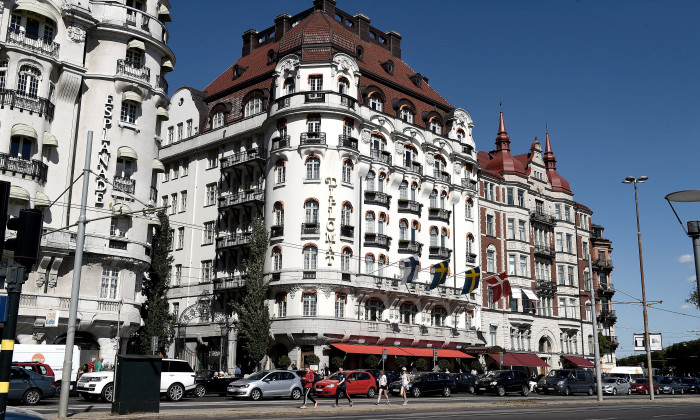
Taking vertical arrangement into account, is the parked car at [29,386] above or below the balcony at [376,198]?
below

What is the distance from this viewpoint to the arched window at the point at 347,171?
5403 centimetres

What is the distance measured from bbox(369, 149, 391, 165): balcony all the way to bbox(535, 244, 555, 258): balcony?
2337 cm

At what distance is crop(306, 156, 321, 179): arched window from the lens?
5306 cm

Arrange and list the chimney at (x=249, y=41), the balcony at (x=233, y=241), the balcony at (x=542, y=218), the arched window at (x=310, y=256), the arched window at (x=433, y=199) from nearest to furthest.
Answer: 1. the arched window at (x=310, y=256)
2. the balcony at (x=233, y=241)
3. the arched window at (x=433, y=199)
4. the chimney at (x=249, y=41)
5. the balcony at (x=542, y=218)

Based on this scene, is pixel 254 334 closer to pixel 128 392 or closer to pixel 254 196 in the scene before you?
pixel 254 196

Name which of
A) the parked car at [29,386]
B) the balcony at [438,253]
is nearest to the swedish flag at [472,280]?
the balcony at [438,253]

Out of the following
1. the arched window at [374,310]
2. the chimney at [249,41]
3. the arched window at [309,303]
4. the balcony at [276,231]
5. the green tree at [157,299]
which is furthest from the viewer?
the chimney at [249,41]

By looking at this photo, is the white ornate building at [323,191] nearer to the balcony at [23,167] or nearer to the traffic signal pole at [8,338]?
the balcony at [23,167]

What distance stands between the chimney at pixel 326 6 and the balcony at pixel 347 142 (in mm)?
14633

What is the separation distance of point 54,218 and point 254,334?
1649 centimetres

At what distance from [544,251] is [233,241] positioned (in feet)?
115

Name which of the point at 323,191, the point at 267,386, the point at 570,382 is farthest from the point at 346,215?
the point at 267,386

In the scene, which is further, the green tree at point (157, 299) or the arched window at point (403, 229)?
the arched window at point (403, 229)

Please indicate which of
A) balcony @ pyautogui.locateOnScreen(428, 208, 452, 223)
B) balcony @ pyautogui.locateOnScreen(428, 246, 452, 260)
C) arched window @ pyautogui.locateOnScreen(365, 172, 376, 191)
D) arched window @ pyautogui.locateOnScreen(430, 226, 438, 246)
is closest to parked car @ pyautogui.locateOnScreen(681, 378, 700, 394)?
balcony @ pyautogui.locateOnScreen(428, 246, 452, 260)
